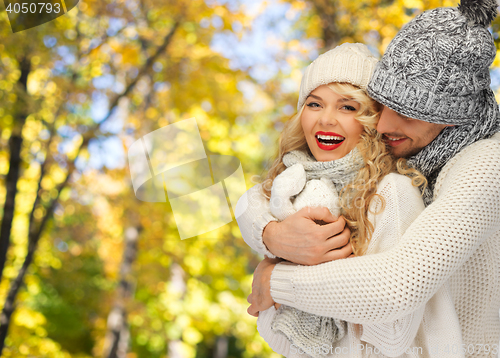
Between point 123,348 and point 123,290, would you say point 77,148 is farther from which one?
point 123,348

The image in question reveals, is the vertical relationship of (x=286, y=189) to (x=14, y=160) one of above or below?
above

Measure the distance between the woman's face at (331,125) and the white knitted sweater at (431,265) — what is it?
342mm

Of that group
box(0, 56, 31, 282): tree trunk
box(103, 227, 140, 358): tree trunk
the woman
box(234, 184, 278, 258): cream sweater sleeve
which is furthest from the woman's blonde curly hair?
box(103, 227, 140, 358): tree trunk

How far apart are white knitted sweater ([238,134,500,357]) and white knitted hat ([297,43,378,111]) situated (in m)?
0.44

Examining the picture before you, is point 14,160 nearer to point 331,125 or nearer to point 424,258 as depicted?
point 331,125

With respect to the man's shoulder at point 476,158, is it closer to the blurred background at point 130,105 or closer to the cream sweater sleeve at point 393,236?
the cream sweater sleeve at point 393,236

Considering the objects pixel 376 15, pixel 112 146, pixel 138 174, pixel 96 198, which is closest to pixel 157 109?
pixel 112 146

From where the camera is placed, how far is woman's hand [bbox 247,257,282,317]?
133cm

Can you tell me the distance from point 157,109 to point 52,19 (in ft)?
6.49

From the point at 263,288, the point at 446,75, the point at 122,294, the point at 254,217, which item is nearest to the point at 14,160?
the point at 122,294

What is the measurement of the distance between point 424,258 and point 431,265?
25 millimetres

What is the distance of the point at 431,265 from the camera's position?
1004 millimetres

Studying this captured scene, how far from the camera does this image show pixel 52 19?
3328 mm

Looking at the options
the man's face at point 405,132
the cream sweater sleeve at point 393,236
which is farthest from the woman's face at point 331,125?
A: the cream sweater sleeve at point 393,236
